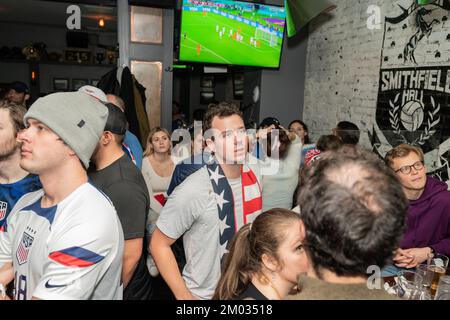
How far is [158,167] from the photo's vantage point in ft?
11.6

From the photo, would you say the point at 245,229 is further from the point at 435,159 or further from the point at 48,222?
the point at 435,159

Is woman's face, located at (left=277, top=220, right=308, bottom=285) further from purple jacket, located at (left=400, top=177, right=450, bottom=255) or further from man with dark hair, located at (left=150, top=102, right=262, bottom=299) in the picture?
purple jacket, located at (left=400, top=177, right=450, bottom=255)

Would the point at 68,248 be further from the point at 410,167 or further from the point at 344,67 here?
the point at 344,67

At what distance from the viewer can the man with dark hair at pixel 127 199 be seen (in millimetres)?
1660

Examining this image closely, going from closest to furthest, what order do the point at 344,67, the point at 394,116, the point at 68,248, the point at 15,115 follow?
the point at 68,248 < the point at 15,115 < the point at 394,116 < the point at 344,67

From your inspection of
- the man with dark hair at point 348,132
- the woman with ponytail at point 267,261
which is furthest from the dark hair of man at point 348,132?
the woman with ponytail at point 267,261

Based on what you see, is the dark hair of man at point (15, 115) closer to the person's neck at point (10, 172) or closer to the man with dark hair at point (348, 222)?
the person's neck at point (10, 172)

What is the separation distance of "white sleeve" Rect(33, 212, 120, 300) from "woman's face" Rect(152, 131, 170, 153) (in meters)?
2.36

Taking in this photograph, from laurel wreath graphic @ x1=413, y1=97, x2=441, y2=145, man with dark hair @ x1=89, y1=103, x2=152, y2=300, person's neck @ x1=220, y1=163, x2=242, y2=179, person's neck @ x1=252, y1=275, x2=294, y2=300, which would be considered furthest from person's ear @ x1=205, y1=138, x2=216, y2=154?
laurel wreath graphic @ x1=413, y1=97, x2=441, y2=145

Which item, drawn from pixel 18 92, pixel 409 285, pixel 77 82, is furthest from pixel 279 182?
pixel 77 82

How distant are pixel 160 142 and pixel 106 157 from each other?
5.43 feet

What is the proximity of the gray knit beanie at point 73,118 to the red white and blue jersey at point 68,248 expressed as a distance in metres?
0.16

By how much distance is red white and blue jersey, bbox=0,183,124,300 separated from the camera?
3.76 feet
